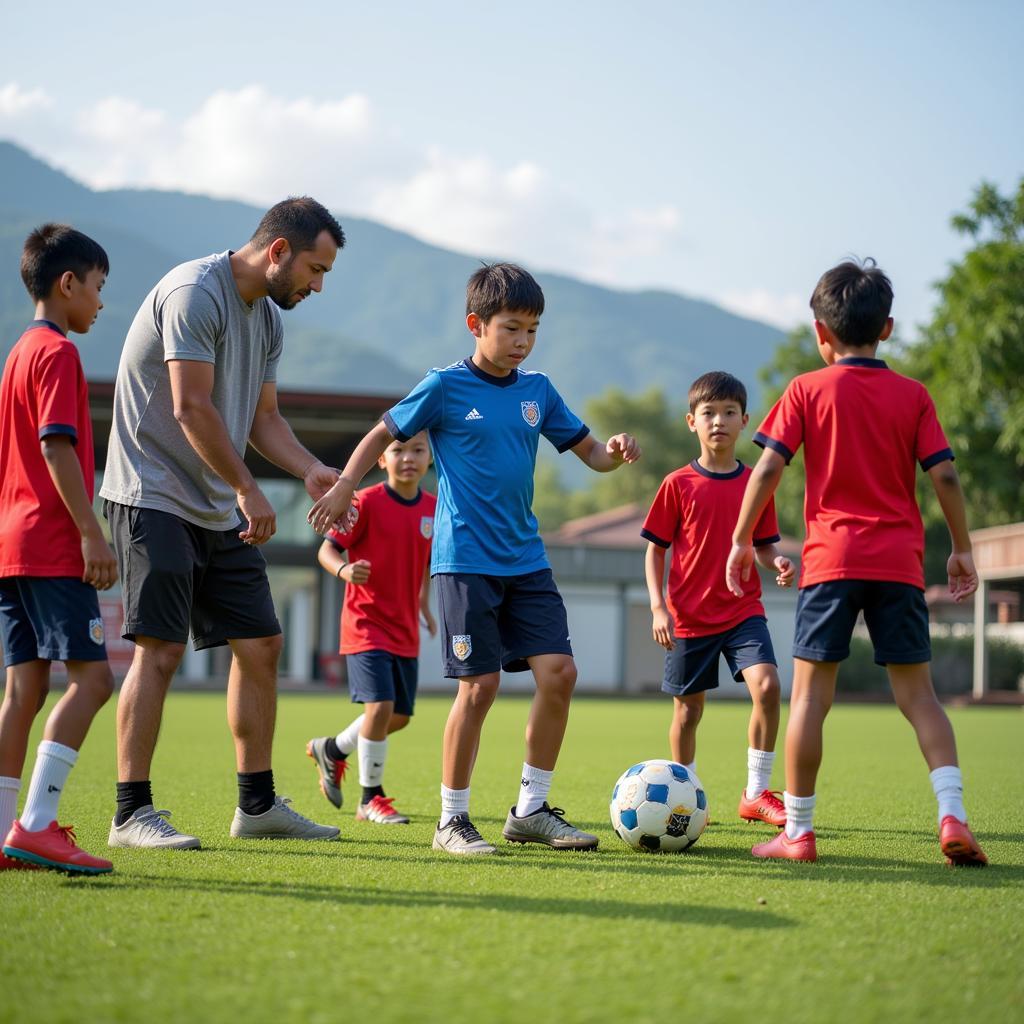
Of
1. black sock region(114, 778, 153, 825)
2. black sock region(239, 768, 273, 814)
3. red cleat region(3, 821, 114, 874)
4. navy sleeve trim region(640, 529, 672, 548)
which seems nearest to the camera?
red cleat region(3, 821, 114, 874)

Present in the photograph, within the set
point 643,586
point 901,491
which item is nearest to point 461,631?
point 901,491

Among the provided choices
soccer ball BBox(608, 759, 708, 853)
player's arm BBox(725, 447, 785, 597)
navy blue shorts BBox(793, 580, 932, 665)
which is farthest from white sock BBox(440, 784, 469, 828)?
navy blue shorts BBox(793, 580, 932, 665)

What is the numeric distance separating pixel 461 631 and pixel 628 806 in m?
0.95

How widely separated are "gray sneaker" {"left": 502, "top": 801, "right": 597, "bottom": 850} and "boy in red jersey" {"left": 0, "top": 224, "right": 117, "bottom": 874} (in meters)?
1.67

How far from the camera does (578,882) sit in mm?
3973

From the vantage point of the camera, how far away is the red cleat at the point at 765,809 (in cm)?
587

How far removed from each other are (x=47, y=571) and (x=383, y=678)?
2908 mm

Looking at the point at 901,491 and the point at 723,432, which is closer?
the point at 901,491

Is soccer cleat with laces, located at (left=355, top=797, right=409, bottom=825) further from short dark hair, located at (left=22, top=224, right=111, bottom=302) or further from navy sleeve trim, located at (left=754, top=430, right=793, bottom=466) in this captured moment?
short dark hair, located at (left=22, top=224, right=111, bottom=302)

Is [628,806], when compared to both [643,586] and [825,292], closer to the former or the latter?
[825,292]

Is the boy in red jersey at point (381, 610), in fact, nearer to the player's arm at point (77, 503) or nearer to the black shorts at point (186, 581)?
the black shorts at point (186, 581)

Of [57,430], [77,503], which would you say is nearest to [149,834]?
[77,503]

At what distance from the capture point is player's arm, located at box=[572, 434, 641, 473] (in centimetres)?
500

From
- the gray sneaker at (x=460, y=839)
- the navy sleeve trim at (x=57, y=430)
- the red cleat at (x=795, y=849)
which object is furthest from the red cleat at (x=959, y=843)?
the navy sleeve trim at (x=57, y=430)
